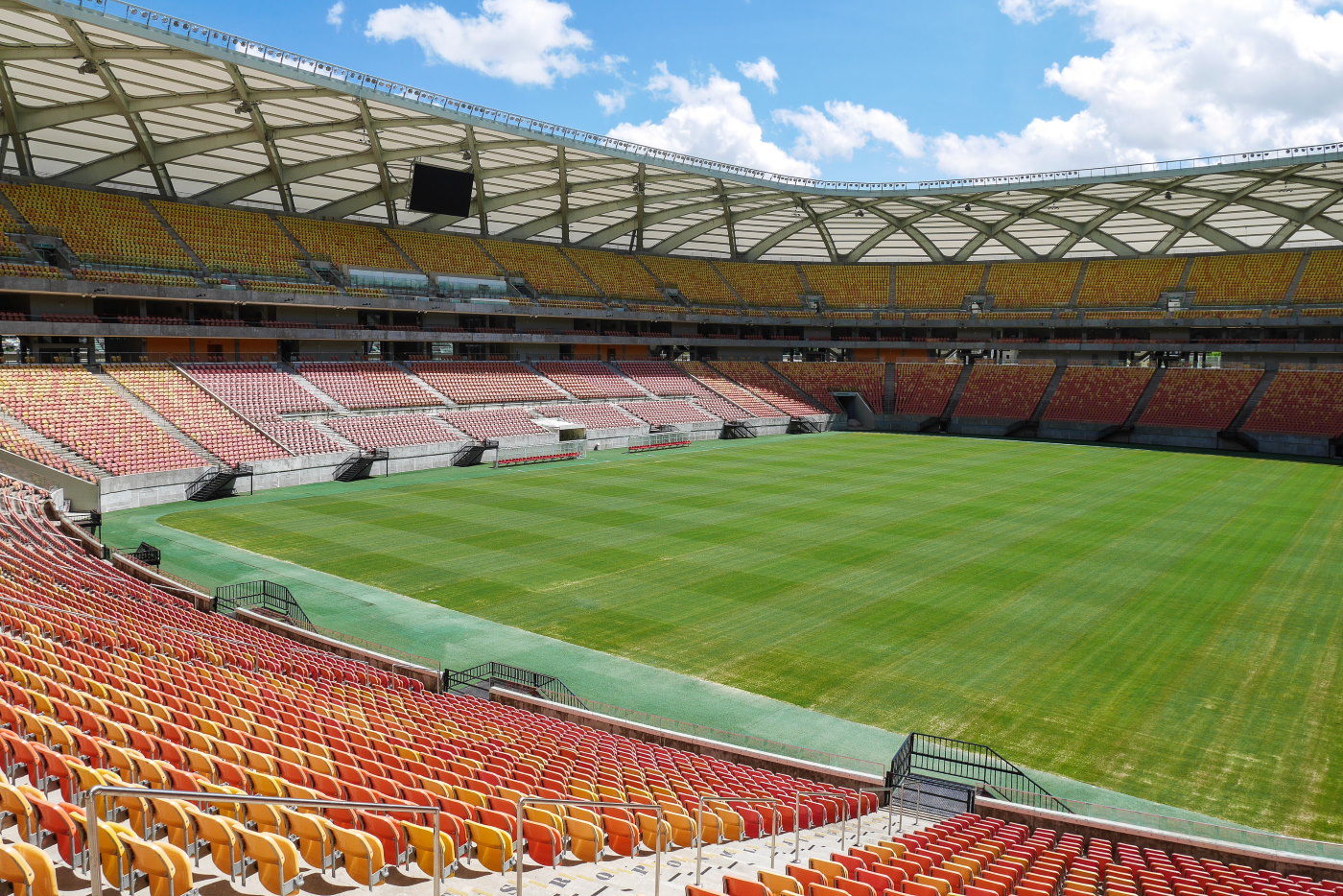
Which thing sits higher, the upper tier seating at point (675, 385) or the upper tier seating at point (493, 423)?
the upper tier seating at point (675, 385)

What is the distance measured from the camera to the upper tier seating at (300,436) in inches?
1626

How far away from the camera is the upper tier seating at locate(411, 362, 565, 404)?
180 feet

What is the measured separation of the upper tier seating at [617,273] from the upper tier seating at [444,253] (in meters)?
9.03

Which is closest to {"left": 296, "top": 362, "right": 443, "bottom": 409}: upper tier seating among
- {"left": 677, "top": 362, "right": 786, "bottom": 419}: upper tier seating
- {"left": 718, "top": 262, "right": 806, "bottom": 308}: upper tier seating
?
{"left": 677, "top": 362, "right": 786, "bottom": 419}: upper tier seating

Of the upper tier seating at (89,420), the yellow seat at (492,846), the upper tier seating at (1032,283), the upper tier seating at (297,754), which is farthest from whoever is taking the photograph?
the upper tier seating at (1032,283)

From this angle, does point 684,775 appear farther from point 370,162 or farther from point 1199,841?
point 370,162

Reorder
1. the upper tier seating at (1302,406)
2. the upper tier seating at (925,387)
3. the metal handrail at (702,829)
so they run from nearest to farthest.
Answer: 1. the metal handrail at (702,829)
2. the upper tier seating at (1302,406)
3. the upper tier seating at (925,387)

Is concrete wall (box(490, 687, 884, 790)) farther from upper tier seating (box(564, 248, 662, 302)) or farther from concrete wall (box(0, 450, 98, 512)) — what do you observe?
upper tier seating (box(564, 248, 662, 302))

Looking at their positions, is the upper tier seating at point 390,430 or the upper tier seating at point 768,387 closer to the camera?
the upper tier seating at point 390,430

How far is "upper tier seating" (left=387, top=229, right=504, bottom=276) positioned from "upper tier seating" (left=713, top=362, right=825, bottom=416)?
22.1 metres

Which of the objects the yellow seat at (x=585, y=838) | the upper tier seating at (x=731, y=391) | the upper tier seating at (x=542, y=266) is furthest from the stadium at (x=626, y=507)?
the upper tier seating at (x=731, y=391)

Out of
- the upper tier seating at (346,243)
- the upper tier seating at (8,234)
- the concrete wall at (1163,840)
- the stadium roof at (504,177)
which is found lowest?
the concrete wall at (1163,840)

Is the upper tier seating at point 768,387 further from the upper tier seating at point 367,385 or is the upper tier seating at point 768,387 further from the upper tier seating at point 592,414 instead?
the upper tier seating at point 367,385

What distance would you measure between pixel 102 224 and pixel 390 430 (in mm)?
18404
